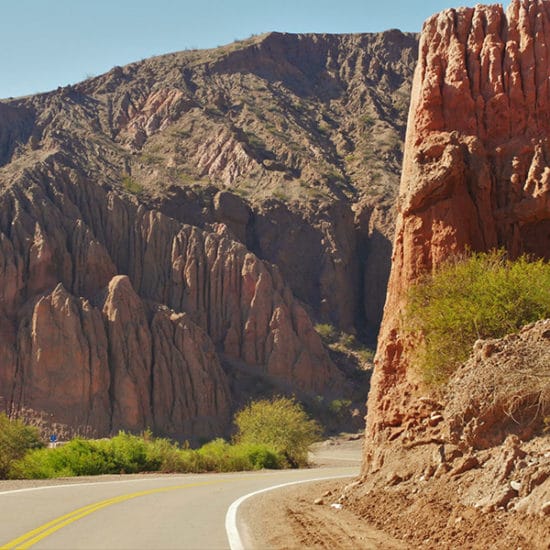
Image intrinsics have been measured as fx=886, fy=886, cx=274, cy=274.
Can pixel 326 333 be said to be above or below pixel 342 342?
above

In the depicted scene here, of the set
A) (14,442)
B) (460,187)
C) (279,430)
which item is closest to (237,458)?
(279,430)

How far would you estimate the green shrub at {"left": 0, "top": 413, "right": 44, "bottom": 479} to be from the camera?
1210 inches

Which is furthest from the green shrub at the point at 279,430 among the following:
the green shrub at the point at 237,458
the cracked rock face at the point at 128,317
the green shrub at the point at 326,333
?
the green shrub at the point at 326,333

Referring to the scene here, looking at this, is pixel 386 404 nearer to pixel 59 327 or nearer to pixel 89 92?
pixel 59 327

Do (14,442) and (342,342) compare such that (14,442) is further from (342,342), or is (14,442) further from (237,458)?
(342,342)

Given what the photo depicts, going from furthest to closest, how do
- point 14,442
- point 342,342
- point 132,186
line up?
point 132,186 < point 342,342 < point 14,442

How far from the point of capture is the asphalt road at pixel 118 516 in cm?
1262

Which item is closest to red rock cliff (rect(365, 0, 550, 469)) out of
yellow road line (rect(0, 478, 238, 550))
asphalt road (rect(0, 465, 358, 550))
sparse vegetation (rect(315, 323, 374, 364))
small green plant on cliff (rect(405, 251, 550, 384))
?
small green plant on cliff (rect(405, 251, 550, 384))

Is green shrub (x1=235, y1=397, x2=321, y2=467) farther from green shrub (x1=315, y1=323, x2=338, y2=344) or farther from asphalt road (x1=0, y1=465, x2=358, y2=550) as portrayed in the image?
green shrub (x1=315, y1=323, x2=338, y2=344)

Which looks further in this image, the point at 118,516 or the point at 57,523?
the point at 118,516

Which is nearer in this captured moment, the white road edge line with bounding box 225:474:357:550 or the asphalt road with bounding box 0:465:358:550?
the white road edge line with bounding box 225:474:357:550

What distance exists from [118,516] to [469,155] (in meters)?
14.2

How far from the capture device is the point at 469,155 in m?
24.6

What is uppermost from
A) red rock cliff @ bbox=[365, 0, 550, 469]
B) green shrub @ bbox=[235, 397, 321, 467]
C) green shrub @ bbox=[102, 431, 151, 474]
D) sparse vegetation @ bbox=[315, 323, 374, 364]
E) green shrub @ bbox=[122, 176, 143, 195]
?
green shrub @ bbox=[122, 176, 143, 195]
